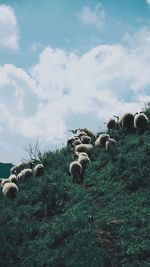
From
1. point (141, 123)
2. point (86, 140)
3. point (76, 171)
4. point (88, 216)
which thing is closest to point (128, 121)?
point (141, 123)

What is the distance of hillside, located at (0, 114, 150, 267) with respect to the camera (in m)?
10.7

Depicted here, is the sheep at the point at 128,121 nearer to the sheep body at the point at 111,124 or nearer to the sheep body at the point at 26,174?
the sheep body at the point at 111,124

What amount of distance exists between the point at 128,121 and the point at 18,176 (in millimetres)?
5584

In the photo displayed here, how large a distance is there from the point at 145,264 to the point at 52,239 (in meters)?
3.50

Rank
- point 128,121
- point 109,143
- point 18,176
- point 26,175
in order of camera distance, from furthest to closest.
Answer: point 128,121 < point 18,176 < point 26,175 < point 109,143

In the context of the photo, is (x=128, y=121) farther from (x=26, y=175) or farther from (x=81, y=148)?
(x=26, y=175)

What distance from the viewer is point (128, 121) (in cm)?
2133

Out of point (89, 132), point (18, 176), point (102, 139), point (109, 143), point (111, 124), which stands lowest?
point (18, 176)

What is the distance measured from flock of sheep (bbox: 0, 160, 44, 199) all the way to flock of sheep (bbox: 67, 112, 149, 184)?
6.01 ft

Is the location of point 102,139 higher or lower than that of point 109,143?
higher

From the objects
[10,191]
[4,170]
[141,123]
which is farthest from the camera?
[4,170]

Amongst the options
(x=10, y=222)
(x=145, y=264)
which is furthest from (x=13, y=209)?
(x=145, y=264)

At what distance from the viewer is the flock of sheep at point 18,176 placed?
61.8 feet

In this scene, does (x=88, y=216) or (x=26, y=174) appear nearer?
(x=88, y=216)
